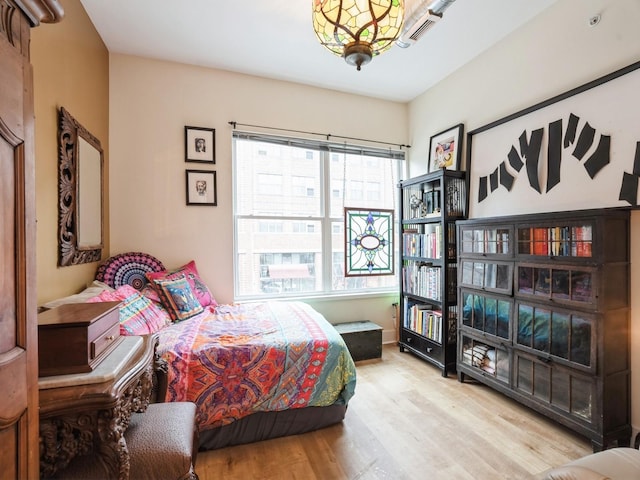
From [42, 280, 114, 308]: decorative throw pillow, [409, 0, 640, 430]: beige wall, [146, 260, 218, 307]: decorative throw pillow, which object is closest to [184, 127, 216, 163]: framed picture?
[146, 260, 218, 307]: decorative throw pillow

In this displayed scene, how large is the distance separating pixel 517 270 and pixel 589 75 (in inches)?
53.8

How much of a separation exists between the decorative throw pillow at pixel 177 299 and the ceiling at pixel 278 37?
2025 millimetres

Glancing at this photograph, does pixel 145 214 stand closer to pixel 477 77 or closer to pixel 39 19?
pixel 39 19

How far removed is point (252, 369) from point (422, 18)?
2.50 m

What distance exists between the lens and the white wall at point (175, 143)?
2.76 metres

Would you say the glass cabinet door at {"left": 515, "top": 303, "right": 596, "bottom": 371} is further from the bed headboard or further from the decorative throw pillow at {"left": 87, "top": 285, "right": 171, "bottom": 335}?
the bed headboard

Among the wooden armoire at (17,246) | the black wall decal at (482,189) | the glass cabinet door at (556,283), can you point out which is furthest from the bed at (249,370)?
the black wall decal at (482,189)

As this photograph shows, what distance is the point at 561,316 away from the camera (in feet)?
6.29

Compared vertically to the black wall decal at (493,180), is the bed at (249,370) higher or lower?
lower

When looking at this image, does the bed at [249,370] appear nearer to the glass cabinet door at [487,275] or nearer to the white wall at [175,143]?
the white wall at [175,143]

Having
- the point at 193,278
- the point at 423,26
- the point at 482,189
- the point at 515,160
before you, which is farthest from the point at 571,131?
the point at 193,278

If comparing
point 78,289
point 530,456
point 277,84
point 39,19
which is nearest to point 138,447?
point 39,19

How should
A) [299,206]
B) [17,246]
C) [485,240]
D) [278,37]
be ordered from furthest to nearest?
[299,206] < [278,37] < [485,240] < [17,246]

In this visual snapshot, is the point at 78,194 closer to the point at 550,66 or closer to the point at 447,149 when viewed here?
the point at 447,149
